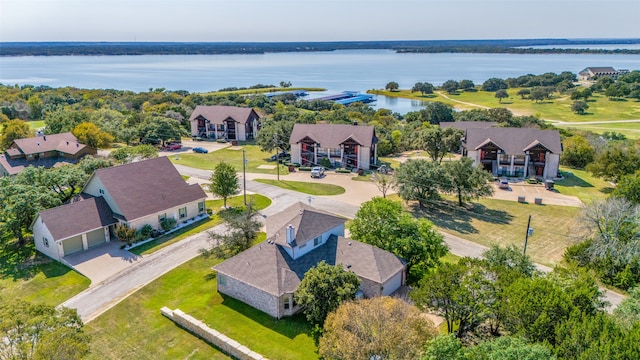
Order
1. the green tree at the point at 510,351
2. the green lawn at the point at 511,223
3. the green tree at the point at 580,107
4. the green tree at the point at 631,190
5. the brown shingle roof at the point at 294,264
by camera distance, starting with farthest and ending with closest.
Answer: the green tree at the point at 580,107 < the green tree at the point at 631,190 < the green lawn at the point at 511,223 < the brown shingle roof at the point at 294,264 < the green tree at the point at 510,351

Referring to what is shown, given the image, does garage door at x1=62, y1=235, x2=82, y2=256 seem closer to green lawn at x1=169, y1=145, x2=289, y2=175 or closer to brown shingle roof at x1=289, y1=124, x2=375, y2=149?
green lawn at x1=169, y1=145, x2=289, y2=175

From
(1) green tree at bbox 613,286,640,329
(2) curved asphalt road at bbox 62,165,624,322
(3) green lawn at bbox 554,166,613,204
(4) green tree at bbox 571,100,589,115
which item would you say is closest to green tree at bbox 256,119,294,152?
(2) curved asphalt road at bbox 62,165,624,322

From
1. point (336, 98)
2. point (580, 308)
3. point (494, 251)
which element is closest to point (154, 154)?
point (494, 251)

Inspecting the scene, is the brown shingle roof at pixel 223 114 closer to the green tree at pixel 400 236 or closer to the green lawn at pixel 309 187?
the green lawn at pixel 309 187

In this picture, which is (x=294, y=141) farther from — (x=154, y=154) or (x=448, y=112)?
(x=448, y=112)

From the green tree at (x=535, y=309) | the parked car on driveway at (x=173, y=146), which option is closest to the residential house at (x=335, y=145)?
the parked car on driveway at (x=173, y=146)

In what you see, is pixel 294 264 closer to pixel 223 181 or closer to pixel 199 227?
pixel 199 227
